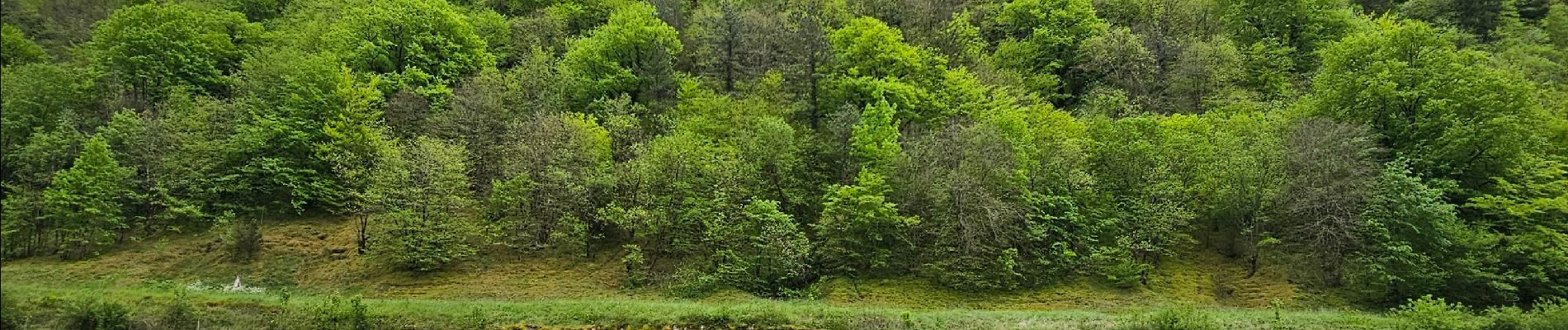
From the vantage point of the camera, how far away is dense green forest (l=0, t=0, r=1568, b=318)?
26344 millimetres

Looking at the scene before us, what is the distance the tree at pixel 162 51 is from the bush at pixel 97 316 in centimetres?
2574

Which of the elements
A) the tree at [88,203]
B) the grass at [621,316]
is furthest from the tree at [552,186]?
the tree at [88,203]

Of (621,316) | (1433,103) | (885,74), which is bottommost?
(621,316)

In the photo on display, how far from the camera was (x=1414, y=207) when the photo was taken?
24234mm

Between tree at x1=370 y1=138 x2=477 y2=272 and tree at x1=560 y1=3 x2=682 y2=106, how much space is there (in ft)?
36.5

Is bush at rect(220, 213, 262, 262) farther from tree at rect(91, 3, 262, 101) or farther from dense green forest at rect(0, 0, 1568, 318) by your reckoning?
tree at rect(91, 3, 262, 101)

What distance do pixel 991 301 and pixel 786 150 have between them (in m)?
10.2

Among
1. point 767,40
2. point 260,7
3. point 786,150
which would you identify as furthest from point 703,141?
point 260,7

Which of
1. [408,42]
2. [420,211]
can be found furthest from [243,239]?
[408,42]

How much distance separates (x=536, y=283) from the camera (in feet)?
93.3

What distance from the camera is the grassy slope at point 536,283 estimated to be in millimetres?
25672

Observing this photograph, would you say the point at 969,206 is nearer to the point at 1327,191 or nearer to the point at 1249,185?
the point at 1249,185

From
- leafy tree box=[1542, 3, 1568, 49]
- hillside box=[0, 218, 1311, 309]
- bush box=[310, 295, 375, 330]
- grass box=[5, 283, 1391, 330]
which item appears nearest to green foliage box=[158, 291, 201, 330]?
grass box=[5, 283, 1391, 330]

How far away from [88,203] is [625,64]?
22871mm
